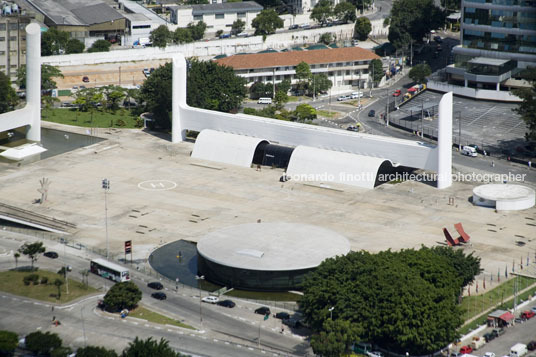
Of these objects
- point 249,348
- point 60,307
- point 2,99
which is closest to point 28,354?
point 60,307

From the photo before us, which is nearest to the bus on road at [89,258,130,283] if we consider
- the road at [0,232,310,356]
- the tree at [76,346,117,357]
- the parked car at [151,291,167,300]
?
the road at [0,232,310,356]

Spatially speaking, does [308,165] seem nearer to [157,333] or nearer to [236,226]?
[236,226]

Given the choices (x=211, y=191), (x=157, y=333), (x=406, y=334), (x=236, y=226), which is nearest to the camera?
(x=406, y=334)

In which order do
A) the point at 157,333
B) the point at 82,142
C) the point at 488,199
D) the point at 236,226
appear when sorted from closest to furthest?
1. the point at 157,333
2. the point at 236,226
3. the point at 488,199
4. the point at 82,142

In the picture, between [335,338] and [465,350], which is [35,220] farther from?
[465,350]

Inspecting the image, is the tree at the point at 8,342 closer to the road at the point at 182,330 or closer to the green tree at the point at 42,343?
the green tree at the point at 42,343

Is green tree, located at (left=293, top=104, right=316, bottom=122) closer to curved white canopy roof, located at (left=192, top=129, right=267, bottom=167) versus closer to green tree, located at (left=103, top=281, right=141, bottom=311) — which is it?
curved white canopy roof, located at (left=192, top=129, right=267, bottom=167)

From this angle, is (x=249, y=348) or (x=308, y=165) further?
(x=308, y=165)
